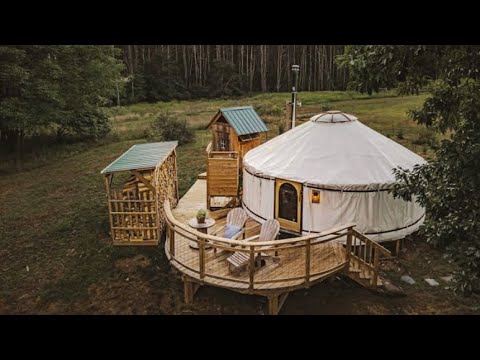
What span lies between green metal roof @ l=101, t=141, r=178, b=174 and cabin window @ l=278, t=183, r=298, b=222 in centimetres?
274

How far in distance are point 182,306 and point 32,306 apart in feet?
8.49

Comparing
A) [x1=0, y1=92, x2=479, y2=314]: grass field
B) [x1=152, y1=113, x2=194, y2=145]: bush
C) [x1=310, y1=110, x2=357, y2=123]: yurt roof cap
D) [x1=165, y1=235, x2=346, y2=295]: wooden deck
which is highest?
[x1=310, y1=110, x2=357, y2=123]: yurt roof cap

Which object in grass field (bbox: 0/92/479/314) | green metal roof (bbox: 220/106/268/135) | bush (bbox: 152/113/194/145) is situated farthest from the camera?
bush (bbox: 152/113/194/145)

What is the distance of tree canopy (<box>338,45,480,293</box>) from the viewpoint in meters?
4.59

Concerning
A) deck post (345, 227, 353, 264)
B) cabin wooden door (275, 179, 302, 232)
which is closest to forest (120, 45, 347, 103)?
cabin wooden door (275, 179, 302, 232)

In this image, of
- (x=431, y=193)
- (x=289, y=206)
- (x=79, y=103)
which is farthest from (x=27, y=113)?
(x=431, y=193)

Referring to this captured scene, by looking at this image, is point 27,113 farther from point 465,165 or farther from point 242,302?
point 465,165

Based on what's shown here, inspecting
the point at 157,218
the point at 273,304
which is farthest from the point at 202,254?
the point at 157,218

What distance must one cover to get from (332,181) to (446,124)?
3224 mm

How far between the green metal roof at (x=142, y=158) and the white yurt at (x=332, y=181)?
2.13 metres

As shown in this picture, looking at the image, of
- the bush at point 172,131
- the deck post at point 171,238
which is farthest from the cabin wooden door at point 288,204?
the bush at point 172,131

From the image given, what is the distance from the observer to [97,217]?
1127 centimetres

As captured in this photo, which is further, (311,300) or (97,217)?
(97,217)

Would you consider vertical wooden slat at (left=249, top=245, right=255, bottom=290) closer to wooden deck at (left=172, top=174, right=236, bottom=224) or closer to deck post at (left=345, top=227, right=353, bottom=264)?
deck post at (left=345, top=227, right=353, bottom=264)
